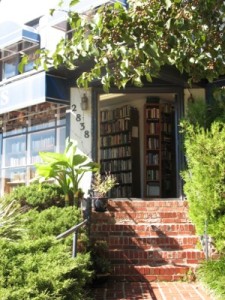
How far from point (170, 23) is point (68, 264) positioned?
2.49m

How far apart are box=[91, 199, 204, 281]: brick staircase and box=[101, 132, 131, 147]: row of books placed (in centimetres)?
403

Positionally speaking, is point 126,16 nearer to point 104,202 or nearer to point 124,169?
point 104,202

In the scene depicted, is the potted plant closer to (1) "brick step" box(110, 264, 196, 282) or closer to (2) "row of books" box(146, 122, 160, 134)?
(1) "brick step" box(110, 264, 196, 282)

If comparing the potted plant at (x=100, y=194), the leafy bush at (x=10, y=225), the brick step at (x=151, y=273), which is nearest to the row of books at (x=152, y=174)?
the potted plant at (x=100, y=194)

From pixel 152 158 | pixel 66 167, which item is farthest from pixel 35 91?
pixel 152 158

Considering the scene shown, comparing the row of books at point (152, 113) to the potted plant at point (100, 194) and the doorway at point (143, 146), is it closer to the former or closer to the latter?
the doorway at point (143, 146)

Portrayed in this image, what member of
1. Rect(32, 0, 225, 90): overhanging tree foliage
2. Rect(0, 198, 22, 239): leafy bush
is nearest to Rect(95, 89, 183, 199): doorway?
Rect(0, 198, 22, 239): leafy bush

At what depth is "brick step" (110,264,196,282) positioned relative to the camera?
23.0 ft

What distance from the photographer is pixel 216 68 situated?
4.45 meters

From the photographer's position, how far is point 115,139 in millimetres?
13406

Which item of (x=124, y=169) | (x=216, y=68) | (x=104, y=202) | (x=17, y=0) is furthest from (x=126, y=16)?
(x=17, y=0)

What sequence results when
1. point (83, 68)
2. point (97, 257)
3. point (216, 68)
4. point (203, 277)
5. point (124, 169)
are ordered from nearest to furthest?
point (216, 68) < point (203, 277) < point (97, 257) < point (83, 68) < point (124, 169)

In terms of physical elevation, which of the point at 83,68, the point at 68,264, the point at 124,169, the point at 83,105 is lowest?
the point at 68,264

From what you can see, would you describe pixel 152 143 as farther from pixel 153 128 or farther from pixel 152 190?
pixel 152 190
